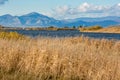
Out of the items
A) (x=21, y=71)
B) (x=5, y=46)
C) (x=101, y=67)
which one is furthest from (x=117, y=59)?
(x=5, y=46)

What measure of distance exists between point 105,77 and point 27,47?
4.32 m

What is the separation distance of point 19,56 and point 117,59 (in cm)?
367

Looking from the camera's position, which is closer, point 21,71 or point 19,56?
point 21,71

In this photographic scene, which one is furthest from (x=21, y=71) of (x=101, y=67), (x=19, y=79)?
(x=101, y=67)

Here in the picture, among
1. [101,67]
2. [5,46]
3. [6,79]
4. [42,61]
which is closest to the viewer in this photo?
[6,79]

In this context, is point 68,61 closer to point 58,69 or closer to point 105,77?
point 58,69

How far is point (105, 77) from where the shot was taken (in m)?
11.5

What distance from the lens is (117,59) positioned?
516 inches

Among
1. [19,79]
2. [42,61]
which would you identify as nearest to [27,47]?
[42,61]

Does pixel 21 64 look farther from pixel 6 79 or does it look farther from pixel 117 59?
pixel 117 59

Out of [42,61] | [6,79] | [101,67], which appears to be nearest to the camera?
[6,79]

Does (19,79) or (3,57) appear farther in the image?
(3,57)

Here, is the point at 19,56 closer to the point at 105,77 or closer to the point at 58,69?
the point at 58,69

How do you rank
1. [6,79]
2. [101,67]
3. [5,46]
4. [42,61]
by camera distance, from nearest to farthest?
[6,79]
[101,67]
[42,61]
[5,46]
